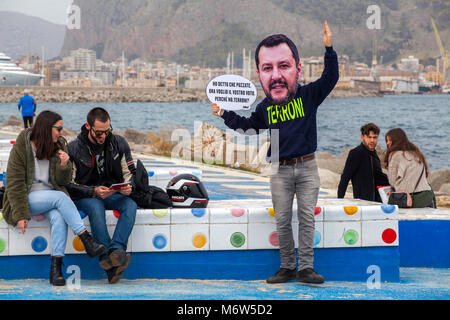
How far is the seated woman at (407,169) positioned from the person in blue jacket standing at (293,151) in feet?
5.39

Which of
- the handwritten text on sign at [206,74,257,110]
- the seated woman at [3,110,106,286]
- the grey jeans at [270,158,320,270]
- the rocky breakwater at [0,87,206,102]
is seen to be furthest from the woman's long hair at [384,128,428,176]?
the rocky breakwater at [0,87,206,102]

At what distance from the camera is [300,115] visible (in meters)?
4.86

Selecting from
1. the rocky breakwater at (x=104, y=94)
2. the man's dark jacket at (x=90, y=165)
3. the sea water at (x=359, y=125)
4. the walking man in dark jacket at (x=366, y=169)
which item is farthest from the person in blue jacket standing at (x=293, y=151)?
the rocky breakwater at (x=104, y=94)

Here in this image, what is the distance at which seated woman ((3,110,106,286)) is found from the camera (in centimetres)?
462

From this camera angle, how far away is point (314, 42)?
186375mm

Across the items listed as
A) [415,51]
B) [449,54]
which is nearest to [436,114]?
[449,54]

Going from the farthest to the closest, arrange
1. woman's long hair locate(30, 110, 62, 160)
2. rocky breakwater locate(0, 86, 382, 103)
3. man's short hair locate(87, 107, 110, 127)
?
rocky breakwater locate(0, 86, 382, 103) < man's short hair locate(87, 107, 110, 127) < woman's long hair locate(30, 110, 62, 160)

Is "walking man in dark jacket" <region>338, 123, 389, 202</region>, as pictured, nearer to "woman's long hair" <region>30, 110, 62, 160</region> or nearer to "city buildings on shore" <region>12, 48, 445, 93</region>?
"woman's long hair" <region>30, 110, 62, 160</region>

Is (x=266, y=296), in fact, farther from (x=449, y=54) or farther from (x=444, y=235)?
(x=449, y=54)

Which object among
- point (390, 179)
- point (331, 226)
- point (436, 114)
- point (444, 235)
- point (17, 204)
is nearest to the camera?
point (17, 204)

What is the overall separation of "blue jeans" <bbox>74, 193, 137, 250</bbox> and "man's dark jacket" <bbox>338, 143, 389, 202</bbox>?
2.62 meters

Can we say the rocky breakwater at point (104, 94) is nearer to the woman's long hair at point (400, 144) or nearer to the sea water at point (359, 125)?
the sea water at point (359, 125)

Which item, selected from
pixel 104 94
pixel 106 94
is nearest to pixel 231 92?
pixel 106 94

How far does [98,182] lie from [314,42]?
18667 centimetres
